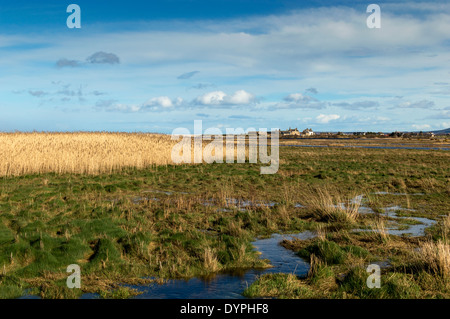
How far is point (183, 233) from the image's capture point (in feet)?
35.8

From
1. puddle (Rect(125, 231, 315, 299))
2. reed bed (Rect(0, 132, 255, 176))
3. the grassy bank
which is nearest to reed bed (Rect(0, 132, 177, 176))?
reed bed (Rect(0, 132, 255, 176))

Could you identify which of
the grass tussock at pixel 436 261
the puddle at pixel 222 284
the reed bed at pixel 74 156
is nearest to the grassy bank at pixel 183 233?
the grass tussock at pixel 436 261

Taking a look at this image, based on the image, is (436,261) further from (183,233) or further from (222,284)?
(183,233)

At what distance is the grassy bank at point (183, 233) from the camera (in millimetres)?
7848

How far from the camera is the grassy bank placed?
785 cm

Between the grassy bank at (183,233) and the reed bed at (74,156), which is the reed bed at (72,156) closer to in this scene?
the reed bed at (74,156)

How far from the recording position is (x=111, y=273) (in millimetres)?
8359

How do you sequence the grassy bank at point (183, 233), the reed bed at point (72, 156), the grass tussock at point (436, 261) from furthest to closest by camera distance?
the reed bed at point (72, 156)
the grassy bank at point (183, 233)
the grass tussock at point (436, 261)

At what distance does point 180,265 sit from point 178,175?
16857 mm

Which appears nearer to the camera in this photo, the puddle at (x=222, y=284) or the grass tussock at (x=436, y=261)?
the puddle at (x=222, y=284)

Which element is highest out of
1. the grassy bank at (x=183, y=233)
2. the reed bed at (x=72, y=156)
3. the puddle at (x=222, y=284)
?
the reed bed at (x=72, y=156)

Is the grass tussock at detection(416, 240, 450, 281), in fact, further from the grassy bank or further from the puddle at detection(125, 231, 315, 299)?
the puddle at detection(125, 231, 315, 299)
